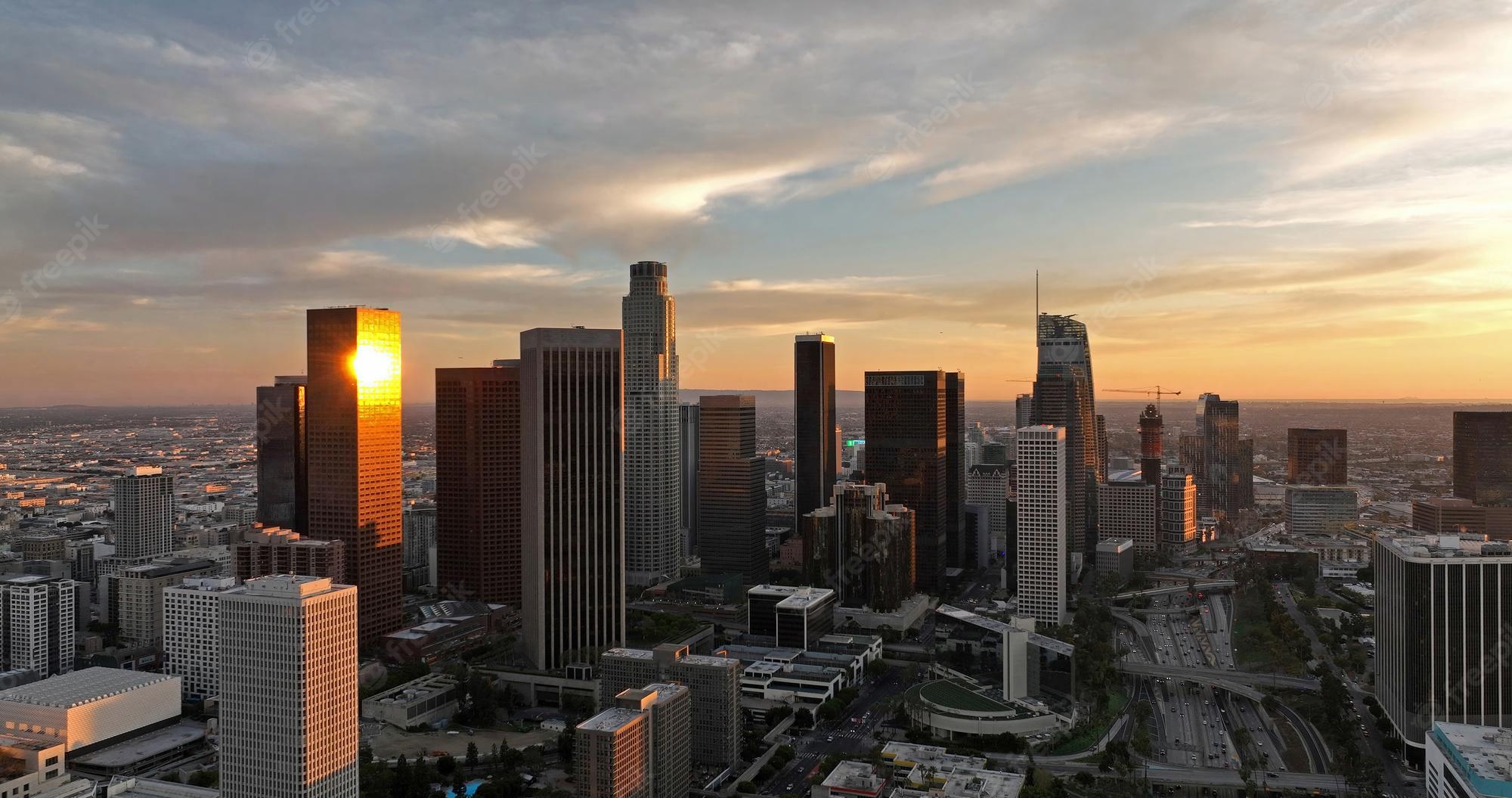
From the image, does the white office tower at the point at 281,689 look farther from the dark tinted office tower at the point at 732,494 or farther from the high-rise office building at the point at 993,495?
the high-rise office building at the point at 993,495

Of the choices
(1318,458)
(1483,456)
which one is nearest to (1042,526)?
(1483,456)

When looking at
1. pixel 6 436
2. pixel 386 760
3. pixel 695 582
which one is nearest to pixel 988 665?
pixel 695 582

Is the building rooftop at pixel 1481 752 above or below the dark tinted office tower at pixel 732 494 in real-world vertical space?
below

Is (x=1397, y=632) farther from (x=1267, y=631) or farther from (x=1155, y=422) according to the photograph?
(x=1155, y=422)

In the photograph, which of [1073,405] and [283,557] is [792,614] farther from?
[1073,405]

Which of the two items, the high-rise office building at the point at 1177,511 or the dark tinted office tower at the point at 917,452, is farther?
the high-rise office building at the point at 1177,511

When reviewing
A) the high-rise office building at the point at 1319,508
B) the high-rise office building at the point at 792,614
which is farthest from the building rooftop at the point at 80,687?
the high-rise office building at the point at 1319,508
